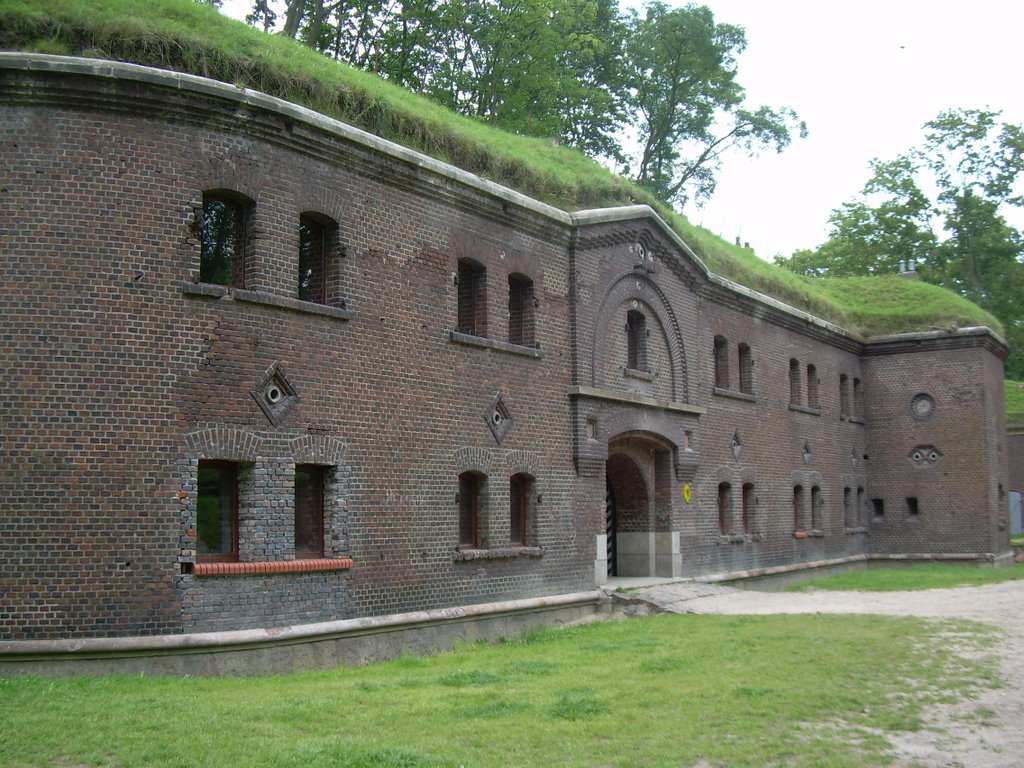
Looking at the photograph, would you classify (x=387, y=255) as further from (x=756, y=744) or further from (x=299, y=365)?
(x=756, y=744)

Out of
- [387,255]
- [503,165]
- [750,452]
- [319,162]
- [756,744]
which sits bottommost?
[756,744]

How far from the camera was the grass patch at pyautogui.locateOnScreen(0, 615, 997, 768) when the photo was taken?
8.00 meters

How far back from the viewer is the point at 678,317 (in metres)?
20.8

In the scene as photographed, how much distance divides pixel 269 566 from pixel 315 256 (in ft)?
12.6

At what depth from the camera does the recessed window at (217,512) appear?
1190cm

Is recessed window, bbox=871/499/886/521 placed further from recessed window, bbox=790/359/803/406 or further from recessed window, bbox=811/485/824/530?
recessed window, bbox=790/359/803/406

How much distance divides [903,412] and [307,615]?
2155 centimetres

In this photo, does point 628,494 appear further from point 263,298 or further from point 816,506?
point 263,298

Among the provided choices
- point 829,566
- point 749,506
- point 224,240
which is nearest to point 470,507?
point 224,240

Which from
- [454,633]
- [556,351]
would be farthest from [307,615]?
[556,351]

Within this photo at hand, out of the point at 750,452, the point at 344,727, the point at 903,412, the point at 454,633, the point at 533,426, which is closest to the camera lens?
the point at 344,727

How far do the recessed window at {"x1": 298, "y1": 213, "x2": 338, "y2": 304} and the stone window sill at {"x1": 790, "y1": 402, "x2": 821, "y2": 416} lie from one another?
1490 cm

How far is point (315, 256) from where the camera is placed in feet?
44.8

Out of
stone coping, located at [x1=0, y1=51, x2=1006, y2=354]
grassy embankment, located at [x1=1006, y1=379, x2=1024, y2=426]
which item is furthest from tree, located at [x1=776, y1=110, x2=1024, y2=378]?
stone coping, located at [x1=0, y1=51, x2=1006, y2=354]
